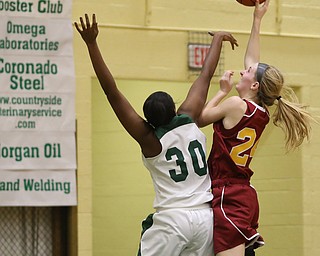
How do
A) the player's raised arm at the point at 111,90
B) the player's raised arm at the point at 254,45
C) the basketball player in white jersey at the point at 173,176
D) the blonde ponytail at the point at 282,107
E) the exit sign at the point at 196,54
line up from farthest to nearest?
the exit sign at the point at 196,54 < the player's raised arm at the point at 254,45 < the blonde ponytail at the point at 282,107 < the basketball player in white jersey at the point at 173,176 < the player's raised arm at the point at 111,90

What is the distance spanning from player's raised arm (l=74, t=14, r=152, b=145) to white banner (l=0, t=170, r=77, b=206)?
3662 mm

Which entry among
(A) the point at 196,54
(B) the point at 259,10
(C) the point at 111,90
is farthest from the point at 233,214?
(A) the point at 196,54

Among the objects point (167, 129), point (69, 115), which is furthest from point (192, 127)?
point (69, 115)

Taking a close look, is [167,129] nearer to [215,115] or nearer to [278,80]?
[215,115]

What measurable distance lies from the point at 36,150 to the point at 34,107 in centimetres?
40

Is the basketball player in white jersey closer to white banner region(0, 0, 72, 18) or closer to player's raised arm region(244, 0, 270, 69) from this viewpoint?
player's raised arm region(244, 0, 270, 69)

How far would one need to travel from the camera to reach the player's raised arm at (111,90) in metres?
5.35

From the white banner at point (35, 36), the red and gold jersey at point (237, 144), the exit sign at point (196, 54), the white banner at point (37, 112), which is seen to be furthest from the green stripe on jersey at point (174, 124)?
the exit sign at point (196, 54)

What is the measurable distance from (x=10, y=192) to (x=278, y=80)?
395cm

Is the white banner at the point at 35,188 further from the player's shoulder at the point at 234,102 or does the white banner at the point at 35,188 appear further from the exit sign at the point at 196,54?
the player's shoulder at the point at 234,102

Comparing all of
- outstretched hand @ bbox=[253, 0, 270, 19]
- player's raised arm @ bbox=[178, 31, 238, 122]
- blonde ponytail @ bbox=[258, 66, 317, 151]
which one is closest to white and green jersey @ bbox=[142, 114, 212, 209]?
player's raised arm @ bbox=[178, 31, 238, 122]

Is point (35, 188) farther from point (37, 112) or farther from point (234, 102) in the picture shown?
point (234, 102)

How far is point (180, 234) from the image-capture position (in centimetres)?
557

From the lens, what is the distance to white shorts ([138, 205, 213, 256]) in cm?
557
